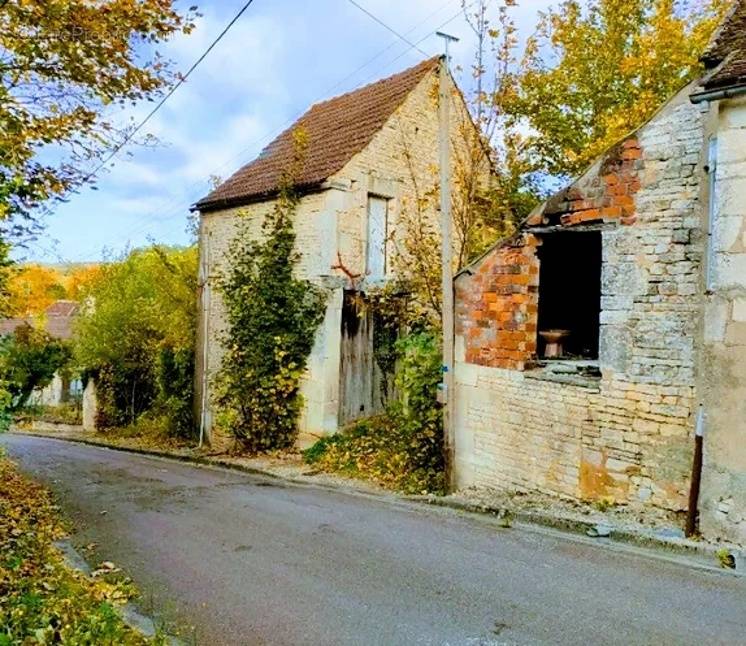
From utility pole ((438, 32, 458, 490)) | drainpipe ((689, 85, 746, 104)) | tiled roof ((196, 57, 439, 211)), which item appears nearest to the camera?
drainpipe ((689, 85, 746, 104))

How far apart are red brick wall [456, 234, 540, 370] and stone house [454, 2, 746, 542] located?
2 centimetres

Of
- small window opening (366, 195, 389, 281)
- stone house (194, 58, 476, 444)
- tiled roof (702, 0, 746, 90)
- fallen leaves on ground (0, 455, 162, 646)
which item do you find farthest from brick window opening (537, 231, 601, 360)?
fallen leaves on ground (0, 455, 162, 646)

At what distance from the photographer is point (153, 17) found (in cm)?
881

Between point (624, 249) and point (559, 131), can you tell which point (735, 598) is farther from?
point (559, 131)

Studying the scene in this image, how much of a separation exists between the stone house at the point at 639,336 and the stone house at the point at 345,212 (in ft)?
15.8

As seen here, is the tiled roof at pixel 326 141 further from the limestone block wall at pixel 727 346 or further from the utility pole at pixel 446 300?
the limestone block wall at pixel 727 346

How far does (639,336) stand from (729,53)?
295cm

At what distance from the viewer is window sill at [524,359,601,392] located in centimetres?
730

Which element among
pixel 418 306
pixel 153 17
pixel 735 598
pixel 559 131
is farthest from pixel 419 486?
pixel 559 131

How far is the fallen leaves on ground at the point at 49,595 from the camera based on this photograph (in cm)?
406

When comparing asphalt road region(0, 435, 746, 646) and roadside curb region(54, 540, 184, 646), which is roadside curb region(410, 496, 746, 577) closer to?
asphalt road region(0, 435, 746, 646)

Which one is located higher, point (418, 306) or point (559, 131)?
point (559, 131)

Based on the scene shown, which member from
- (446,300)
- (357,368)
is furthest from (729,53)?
(357,368)

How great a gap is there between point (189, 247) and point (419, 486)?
14571mm
